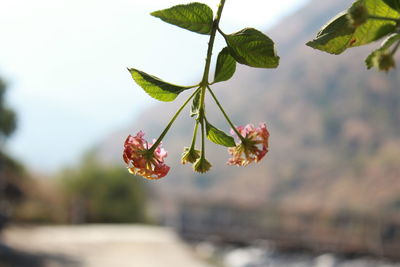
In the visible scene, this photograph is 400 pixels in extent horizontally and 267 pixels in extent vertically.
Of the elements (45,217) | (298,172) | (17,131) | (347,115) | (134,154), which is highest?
(347,115)

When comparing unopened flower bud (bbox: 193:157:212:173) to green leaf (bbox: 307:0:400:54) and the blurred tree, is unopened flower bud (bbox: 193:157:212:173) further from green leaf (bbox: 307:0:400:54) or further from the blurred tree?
the blurred tree

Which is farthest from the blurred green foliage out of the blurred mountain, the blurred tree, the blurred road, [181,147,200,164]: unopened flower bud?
the blurred mountain

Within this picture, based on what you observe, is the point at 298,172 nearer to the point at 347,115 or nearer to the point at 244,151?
the point at 347,115

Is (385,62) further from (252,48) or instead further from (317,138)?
(317,138)

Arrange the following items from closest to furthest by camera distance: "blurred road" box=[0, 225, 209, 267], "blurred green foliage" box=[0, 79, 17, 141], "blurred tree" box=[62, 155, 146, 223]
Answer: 1. "blurred road" box=[0, 225, 209, 267]
2. "blurred green foliage" box=[0, 79, 17, 141]
3. "blurred tree" box=[62, 155, 146, 223]

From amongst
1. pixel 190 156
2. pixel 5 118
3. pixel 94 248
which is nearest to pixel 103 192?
pixel 5 118

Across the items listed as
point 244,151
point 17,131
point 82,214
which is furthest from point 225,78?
point 82,214
